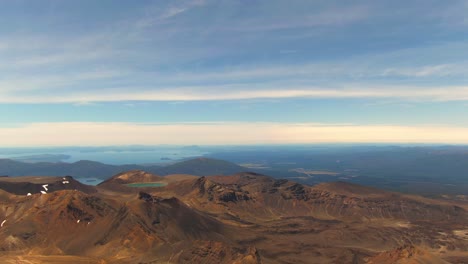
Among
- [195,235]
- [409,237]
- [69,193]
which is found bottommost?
[409,237]

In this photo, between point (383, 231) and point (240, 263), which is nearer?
point (240, 263)

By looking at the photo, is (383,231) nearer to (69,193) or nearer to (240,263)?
(240,263)

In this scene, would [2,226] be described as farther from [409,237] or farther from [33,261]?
[409,237]

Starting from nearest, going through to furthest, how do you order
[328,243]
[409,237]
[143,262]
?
[143,262], [328,243], [409,237]

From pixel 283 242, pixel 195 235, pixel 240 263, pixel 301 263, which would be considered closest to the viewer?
pixel 240 263

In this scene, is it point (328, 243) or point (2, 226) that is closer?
point (2, 226)

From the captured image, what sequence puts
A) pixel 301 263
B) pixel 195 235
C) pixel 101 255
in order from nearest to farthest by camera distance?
pixel 101 255, pixel 301 263, pixel 195 235

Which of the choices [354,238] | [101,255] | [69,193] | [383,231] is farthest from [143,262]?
[383,231]

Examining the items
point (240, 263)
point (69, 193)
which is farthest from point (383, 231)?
point (69, 193)

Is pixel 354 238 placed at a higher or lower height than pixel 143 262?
lower
